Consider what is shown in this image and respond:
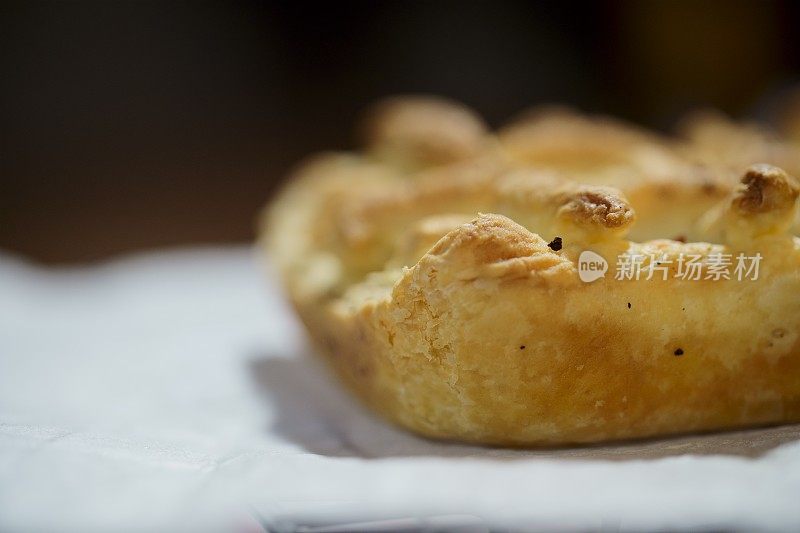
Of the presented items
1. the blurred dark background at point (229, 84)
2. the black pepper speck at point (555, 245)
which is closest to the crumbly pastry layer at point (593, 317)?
the black pepper speck at point (555, 245)

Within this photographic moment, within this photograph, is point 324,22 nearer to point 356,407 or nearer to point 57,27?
point 57,27

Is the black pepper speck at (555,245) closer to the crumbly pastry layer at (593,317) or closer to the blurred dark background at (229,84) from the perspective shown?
the crumbly pastry layer at (593,317)

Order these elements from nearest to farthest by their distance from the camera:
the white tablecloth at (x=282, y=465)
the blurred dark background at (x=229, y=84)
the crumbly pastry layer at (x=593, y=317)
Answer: the white tablecloth at (x=282, y=465) < the crumbly pastry layer at (x=593, y=317) < the blurred dark background at (x=229, y=84)

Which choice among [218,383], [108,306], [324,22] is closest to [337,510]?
[218,383]

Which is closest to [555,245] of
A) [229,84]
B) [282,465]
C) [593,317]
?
[593,317]

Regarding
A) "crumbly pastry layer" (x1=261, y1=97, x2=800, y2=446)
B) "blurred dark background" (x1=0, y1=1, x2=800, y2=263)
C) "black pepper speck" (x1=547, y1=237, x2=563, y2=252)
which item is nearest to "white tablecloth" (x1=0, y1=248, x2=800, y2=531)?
"crumbly pastry layer" (x1=261, y1=97, x2=800, y2=446)

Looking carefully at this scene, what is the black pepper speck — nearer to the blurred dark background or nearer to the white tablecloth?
the white tablecloth
